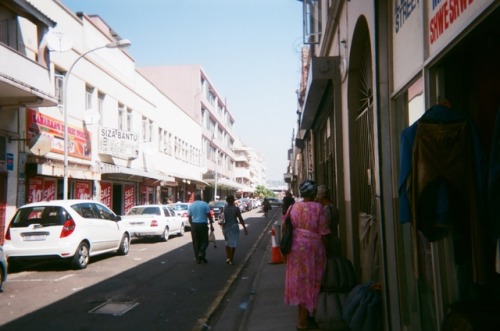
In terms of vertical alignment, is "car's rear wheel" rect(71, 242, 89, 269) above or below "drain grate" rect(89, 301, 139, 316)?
above

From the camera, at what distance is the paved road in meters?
6.49

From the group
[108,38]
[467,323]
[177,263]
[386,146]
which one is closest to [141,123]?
[108,38]

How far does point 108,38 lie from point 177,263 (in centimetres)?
1700

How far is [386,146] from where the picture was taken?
16.0ft

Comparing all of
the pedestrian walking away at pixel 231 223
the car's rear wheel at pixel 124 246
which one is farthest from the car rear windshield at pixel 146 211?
the pedestrian walking away at pixel 231 223

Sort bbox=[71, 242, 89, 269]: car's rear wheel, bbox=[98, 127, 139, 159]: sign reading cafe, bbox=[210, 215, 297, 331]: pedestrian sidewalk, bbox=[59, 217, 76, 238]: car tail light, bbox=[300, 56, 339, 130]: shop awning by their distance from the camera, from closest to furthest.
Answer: bbox=[210, 215, 297, 331]: pedestrian sidewalk < bbox=[300, 56, 339, 130]: shop awning < bbox=[59, 217, 76, 238]: car tail light < bbox=[71, 242, 89, 269]: car's rear wheel < bbox=[98, 127, 139, 159]: sign reading cafe

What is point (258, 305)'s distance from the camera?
7.30 m

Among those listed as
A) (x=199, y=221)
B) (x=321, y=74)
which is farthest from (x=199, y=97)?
(x=321, y=74)

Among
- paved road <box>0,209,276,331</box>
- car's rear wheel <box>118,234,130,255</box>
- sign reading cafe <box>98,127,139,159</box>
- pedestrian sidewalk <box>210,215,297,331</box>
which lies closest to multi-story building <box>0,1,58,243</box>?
car's rear wheel <box>118,234,130,255</box>

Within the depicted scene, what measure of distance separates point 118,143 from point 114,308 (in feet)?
60.3

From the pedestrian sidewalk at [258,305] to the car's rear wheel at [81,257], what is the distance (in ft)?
13.3

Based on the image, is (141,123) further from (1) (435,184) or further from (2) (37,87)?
Result: (1) (435,184)

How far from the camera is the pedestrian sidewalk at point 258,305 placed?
6.22m

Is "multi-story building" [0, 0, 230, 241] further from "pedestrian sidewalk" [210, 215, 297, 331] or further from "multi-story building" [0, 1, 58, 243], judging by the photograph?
"pedestrian sidewalk" [210, 215, 297, 331]
